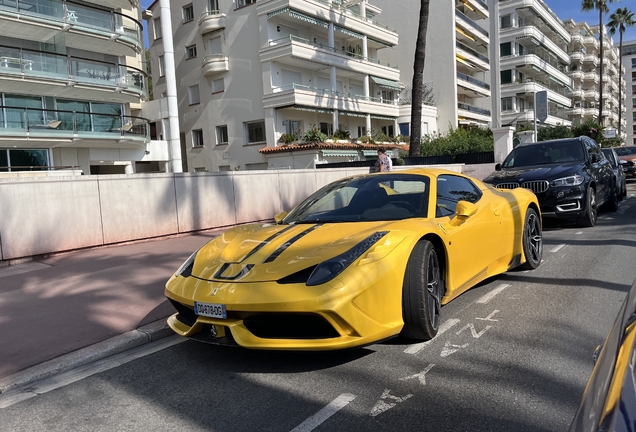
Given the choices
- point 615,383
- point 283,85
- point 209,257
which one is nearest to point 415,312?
point 209,257

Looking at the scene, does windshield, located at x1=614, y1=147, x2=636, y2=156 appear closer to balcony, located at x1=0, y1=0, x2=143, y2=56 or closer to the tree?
the tree

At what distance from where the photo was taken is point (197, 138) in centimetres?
3644

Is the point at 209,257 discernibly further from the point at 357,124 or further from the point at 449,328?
the point at 357,124

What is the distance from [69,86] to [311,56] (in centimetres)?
1400

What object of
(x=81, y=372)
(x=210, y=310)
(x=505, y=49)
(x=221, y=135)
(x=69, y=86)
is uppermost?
(x=505, y=49)

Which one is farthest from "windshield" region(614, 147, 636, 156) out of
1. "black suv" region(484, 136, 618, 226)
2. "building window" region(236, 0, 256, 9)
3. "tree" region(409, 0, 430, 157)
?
"building window" region(236, 0, 256, 9)

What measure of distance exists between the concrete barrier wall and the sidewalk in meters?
0.42

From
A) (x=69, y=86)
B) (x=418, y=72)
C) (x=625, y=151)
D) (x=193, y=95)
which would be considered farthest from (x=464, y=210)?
(x=193, y=95)

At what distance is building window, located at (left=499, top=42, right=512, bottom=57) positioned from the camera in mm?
53844

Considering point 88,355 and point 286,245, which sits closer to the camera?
point 286,245

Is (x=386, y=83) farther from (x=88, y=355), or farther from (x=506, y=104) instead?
(x=88, y=355)

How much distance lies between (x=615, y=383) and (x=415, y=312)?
8.52ft

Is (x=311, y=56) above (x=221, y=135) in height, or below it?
above

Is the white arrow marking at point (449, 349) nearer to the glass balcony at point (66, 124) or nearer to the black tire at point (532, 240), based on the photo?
the black tire at point (532, 240)
